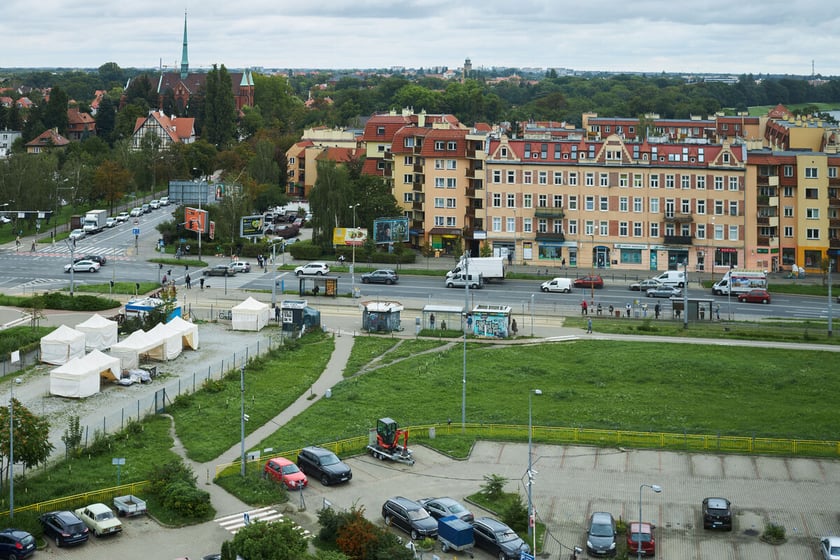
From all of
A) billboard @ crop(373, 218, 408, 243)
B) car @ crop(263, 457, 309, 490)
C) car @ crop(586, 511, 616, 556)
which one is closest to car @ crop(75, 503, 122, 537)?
car @ crop(263, 457, 309, 490)

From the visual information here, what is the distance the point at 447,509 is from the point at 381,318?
3163 centimetres

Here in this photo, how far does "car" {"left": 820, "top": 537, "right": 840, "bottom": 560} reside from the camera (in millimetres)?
35281

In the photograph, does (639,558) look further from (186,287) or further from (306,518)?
(186,287)

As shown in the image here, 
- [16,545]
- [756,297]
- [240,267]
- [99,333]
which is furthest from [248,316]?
[756,297]

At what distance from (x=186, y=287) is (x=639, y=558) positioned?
54072 mm

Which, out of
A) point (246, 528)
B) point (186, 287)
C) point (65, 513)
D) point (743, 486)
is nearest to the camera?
point (246, 528)

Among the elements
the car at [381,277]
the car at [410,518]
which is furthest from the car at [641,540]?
the car at [381,277]

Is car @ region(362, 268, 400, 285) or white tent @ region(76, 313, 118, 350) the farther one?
car @ region(362, 268, 400, 285)

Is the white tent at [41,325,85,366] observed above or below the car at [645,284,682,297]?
below

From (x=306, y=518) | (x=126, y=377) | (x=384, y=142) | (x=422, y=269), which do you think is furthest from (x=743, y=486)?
(x=384, y=142)

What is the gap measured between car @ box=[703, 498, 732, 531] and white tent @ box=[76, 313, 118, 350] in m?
37.1

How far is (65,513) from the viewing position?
123 feet

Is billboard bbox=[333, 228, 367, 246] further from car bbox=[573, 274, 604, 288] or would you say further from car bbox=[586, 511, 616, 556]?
car bbox=[586, 511, 616, 556]

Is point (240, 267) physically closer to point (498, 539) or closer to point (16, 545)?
point (16, 545)
